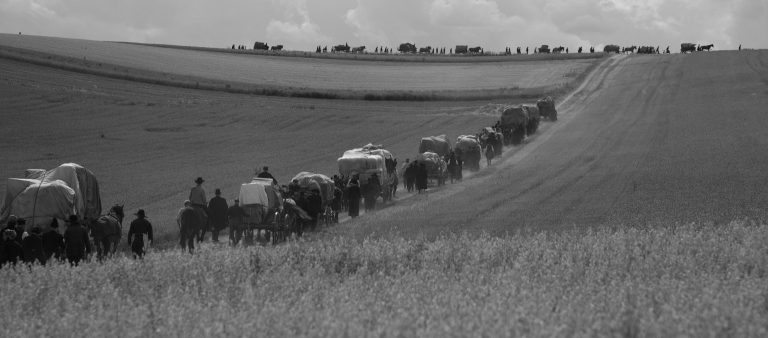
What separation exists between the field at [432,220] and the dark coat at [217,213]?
4.09ft

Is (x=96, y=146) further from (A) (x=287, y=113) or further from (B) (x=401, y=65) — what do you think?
(B) (x=401, y=65)

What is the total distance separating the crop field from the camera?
7769 cm

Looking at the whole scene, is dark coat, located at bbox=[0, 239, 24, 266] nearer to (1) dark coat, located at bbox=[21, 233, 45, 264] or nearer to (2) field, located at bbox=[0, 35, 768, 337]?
(1) dark coat, located at bbox=[21, 233, 45, 264]

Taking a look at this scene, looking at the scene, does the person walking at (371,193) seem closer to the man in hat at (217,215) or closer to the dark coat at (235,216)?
the man in hat at (217,215)

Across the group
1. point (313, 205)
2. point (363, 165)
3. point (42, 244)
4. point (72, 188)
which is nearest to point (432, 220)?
point (313, 205)

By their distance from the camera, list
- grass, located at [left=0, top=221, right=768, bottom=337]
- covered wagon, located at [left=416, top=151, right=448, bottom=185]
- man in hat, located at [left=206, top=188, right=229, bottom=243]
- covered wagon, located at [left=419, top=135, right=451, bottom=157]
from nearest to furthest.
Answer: grass, located at [left=0, top=221, right=768, bottom=337] < man in hat, located at [left=206, top=188, right=229, bottom=243] < covered wagon, located at [left=416, top=151, right=448, bottom=185] < covered wagon, located at [left=419, top=135, right=451, bottom=157]

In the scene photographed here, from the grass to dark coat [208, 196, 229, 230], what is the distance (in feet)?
37.0

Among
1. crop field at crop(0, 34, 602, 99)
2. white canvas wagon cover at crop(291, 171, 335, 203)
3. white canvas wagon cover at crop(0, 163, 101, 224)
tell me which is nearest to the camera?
white canvas wagon cover at crop(0, 163, 101, 224)

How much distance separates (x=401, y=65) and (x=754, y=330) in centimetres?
9892

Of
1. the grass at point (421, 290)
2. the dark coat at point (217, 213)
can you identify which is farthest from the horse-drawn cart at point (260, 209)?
the grass at point (421, 290)

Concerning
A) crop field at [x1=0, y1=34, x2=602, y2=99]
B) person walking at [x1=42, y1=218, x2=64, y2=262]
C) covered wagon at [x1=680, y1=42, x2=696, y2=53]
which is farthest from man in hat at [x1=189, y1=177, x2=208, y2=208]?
covered wagon at [x1=680, y1=42, x2=696, y2=53]

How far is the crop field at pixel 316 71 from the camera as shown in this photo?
255 ft

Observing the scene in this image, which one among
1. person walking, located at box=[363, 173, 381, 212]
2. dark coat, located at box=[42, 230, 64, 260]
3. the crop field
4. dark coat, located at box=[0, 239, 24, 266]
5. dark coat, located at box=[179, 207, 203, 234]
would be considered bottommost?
person walking, located at box=[363, 173, 381, 212]

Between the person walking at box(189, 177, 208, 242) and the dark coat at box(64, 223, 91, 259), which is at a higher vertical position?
the dark coat at box(64, 223, 91, 259)
